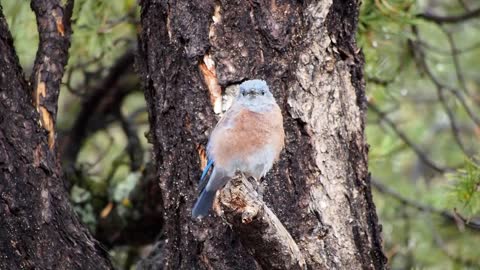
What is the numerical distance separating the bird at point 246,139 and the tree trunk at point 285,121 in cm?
10

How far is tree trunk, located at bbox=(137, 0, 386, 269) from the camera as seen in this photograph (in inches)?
131

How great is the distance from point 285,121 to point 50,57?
1.10m

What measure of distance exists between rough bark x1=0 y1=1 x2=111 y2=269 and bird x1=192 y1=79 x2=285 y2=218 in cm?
57

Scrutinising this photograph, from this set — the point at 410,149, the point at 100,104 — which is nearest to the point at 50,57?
the point at 100,104

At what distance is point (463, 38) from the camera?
8148 millimetres

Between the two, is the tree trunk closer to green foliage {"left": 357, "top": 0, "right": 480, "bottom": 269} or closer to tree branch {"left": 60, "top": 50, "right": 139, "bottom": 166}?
green foliage {"left": 357, "top": 0, "right": 480, "bottom": 269}

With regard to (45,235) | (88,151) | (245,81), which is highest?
(245,81)

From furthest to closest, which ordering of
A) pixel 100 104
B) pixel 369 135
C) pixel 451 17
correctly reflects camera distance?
pixel 369 135 < pixel 100 104 < pixel 451 17

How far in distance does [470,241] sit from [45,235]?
3791 mm

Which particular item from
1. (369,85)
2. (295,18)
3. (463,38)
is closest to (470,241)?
(369,85)

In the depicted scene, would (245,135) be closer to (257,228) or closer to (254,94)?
(254,94)

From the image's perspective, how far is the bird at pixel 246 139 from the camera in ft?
10.6

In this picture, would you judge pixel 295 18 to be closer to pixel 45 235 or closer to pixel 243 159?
pixel 243 159

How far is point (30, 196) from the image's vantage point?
3344mm
